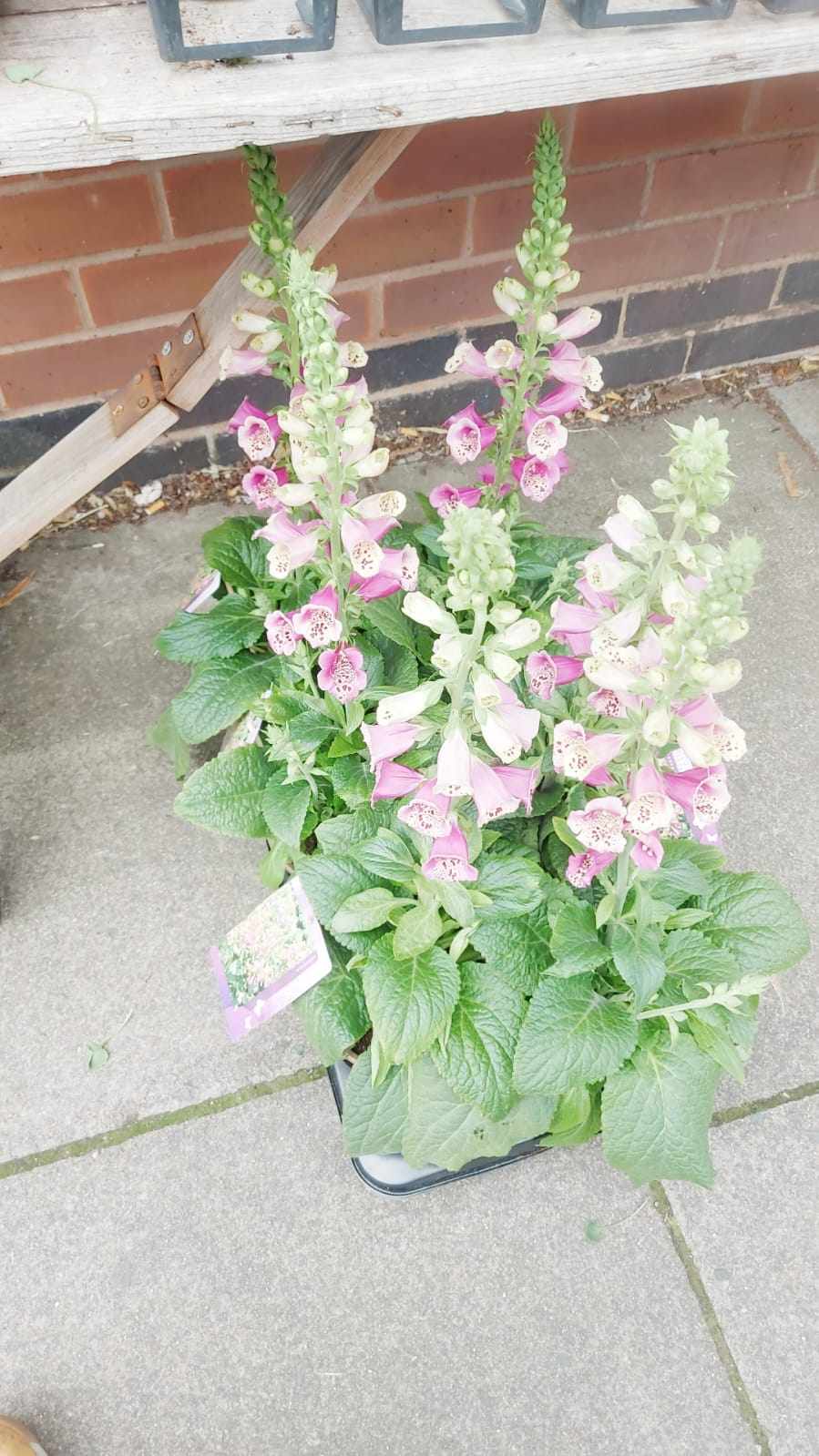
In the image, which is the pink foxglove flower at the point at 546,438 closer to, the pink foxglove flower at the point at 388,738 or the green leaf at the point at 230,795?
the pink foxglove flower at the point at 388,738

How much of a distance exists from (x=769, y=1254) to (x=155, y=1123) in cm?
103

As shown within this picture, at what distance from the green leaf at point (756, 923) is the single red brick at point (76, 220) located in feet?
6.02

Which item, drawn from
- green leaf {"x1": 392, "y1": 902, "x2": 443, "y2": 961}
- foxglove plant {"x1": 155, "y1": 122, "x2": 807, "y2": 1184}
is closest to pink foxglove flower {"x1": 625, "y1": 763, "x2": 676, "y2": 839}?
foxglove plant {"x1": 155, "y1": 122, "x2": 807, "y2": 1184}

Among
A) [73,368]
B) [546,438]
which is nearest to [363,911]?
[546,438]

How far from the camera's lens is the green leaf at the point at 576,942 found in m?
1.48

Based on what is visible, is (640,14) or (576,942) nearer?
(640,14)

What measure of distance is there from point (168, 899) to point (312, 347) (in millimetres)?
1256

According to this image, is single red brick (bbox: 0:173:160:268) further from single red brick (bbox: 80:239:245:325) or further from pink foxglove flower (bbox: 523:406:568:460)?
pink foxglove flower (bbox: 523:406:568:460)

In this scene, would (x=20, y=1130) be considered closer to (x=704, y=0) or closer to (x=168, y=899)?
(x=168, y=899)

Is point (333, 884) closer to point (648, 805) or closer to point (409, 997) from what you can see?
point (409, 997)

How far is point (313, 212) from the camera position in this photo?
1.61 metres

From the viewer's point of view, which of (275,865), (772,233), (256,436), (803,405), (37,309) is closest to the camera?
(256,436)

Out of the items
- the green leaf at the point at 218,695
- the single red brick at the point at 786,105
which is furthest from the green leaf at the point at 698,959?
the single red brick at the point at 786,105

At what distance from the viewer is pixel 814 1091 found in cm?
193
